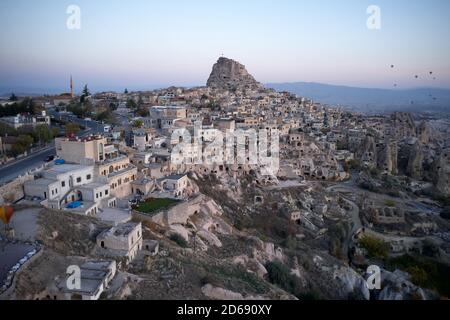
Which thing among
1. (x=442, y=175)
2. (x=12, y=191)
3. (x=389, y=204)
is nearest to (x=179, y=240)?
(x=12, y=191)

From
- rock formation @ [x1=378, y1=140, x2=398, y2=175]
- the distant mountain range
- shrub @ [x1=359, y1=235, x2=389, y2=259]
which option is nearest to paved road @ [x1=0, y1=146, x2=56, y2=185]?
shrub @ [x1=359, y1=235, x2=389, y2=259]

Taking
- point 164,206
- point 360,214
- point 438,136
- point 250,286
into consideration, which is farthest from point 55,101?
point 438,136

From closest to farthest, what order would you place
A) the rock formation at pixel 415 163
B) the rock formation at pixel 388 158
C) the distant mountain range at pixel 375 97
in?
the rock formation at pixel 388 158 < the rock formation at pixel 415 163 < the distant mountain range at pixel 375 97

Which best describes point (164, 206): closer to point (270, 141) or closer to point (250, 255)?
point (250, 255)

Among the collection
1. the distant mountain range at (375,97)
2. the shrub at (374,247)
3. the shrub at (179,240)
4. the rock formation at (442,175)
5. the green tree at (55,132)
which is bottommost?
the shrub at (374,247)

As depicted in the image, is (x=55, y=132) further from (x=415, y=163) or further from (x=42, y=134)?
(x=415, y=163)

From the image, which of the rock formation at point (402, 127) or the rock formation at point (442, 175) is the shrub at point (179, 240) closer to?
the rock formation at point (442, 175)

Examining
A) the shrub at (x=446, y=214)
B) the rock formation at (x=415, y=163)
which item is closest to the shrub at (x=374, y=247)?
the shrub at (x=446, y=214)
